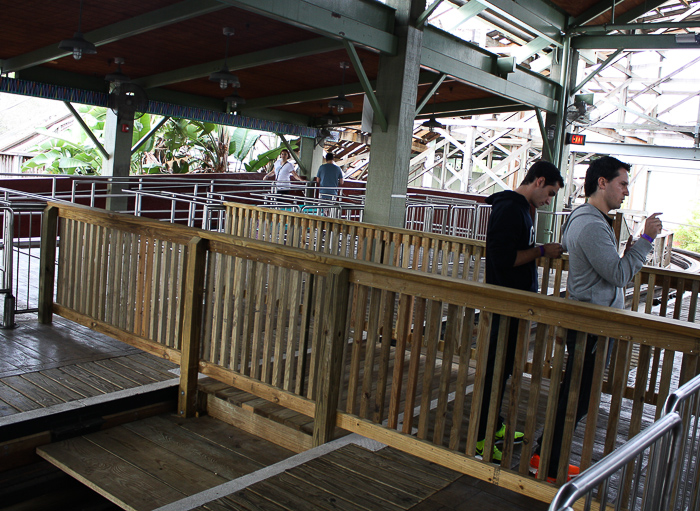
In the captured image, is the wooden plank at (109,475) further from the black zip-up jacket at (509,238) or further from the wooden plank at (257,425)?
the black zip-up jacket at (509,238)

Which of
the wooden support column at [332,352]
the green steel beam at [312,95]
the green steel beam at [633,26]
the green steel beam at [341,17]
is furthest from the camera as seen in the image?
the green steel beam at [312,95]

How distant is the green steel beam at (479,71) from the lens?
9.68 meters

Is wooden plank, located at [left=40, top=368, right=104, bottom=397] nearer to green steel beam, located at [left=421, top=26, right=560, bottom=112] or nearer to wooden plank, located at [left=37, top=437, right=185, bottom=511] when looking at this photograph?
wooden plank, located at [left=37, top=437, right=185, bottom=511]

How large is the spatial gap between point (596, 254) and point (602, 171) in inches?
19.9

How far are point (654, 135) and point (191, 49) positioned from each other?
1473 cm

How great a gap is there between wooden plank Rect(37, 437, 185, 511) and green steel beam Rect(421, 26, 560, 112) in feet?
24.6

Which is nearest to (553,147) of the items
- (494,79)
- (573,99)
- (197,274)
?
(573,99)

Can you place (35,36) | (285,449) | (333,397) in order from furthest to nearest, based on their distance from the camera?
1. (35,36)
2. (285,449)
3. (333,397)

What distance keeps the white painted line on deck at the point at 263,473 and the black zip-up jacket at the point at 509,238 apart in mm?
1281

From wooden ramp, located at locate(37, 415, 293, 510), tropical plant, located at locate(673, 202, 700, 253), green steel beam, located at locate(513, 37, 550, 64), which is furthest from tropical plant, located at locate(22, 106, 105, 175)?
tropical plant, located at locate(673, 202, 700, 253)

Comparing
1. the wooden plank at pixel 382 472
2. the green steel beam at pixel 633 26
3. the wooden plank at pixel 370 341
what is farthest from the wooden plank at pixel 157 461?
the green steel beam at pixel 633 26

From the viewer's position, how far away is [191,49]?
1126 centimetres

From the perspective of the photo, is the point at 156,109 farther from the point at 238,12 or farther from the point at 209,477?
the point at 209,477

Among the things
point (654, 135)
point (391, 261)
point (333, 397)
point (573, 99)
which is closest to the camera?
point (333, 397)
